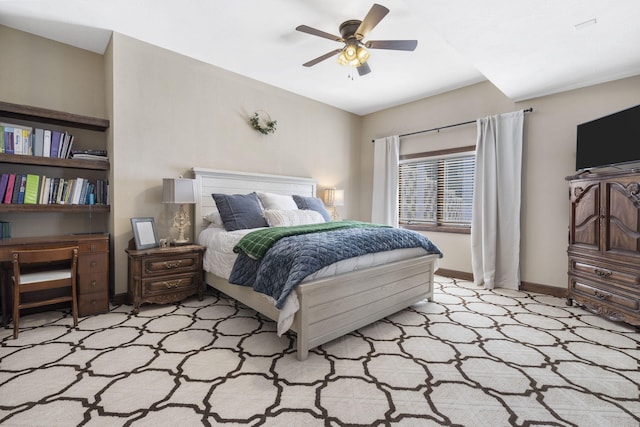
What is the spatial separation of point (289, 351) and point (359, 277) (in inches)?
29.1

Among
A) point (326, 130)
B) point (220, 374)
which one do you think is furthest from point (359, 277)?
point (326, 130)

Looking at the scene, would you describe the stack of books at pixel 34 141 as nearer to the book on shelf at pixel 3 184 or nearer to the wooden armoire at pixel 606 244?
the book on shelf at pixel 3 184

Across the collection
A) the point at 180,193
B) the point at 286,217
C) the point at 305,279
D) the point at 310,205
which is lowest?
the point at 305,279

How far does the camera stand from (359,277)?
7.42 feet

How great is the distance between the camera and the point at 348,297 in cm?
221

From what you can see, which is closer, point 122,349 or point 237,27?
point 122,349

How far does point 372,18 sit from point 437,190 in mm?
2948

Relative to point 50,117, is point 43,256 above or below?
below

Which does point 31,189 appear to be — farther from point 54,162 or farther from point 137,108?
Result: point 137,108

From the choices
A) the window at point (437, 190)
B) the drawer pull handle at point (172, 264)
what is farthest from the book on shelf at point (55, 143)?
the window at point (437, 190)

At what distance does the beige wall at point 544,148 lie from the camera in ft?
10.5

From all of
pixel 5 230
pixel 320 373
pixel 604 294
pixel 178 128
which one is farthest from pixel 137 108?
pixel 604 294

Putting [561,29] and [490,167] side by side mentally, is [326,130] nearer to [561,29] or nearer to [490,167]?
[490,167]

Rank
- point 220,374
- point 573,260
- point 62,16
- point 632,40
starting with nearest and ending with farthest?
point 220,374, point 632,40, point 62,16, point 573,260
